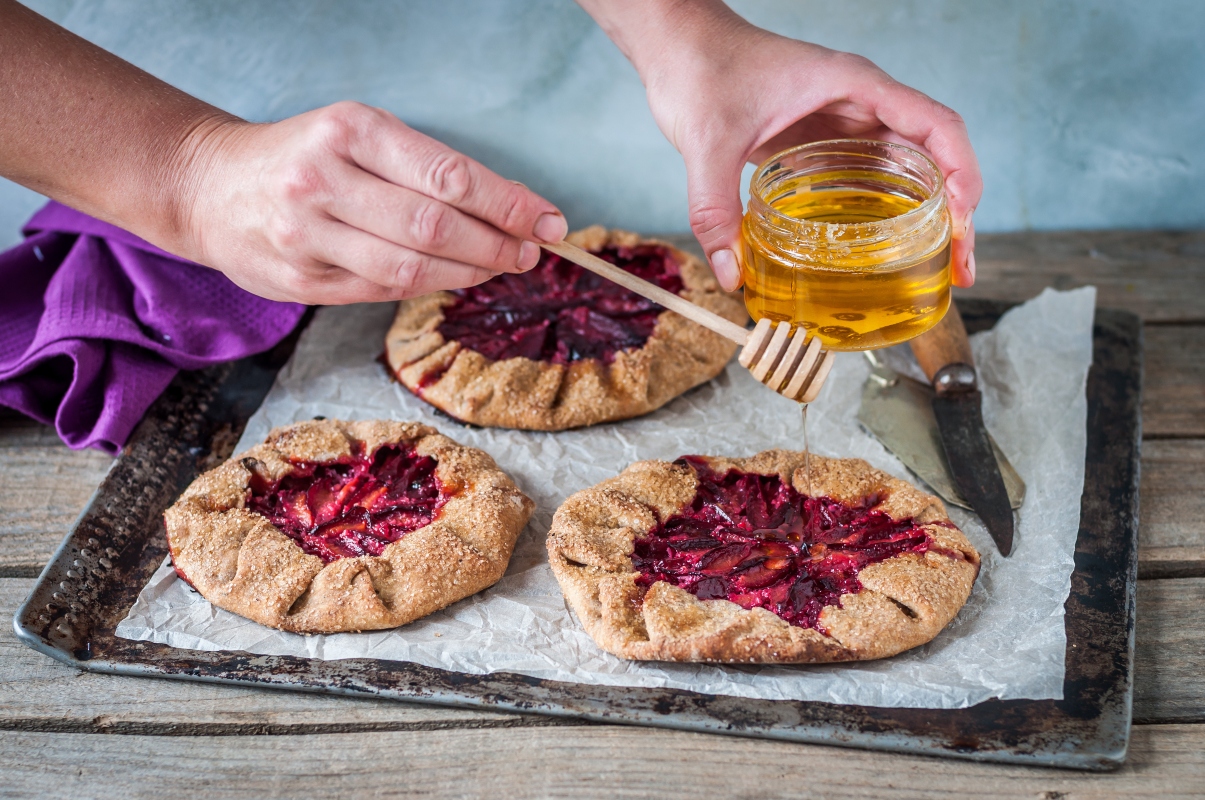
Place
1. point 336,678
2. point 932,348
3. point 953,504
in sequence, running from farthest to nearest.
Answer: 1. point 932,348
2. point 953,504
3. point 336,678

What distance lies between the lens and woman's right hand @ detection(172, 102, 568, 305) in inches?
76.5

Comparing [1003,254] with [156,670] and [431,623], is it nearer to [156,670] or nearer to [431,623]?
[431,623]

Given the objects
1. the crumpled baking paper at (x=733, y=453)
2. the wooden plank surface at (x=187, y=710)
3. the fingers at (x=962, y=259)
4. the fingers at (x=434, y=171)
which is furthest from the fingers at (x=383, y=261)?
the fingers at (x=962, y=259)

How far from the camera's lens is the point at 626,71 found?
3.55 meters

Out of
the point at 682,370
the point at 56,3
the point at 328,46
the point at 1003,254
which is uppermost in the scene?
the point at 56,3

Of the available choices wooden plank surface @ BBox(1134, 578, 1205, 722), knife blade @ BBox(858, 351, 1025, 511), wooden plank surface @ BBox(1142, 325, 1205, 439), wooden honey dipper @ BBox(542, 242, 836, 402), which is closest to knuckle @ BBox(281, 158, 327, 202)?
wooden honey dipper @ BBox(542, 242, 836, 402)

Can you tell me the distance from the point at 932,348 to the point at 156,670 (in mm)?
2169

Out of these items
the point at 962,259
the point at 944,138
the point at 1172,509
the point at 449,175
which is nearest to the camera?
the point at 449,175

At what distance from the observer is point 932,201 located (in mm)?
2172

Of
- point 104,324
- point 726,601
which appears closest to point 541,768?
point 726,601

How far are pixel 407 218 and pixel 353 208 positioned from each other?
12 cm

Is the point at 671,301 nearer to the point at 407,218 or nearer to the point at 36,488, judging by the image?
the point at 407,218

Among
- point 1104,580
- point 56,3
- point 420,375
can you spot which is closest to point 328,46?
point 56,3

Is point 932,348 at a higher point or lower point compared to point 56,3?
lower
